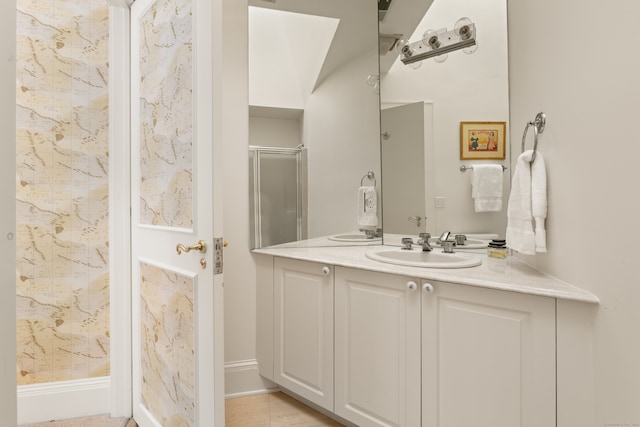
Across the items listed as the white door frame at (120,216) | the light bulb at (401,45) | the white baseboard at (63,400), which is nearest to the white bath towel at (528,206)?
the light bulb at (401,45)

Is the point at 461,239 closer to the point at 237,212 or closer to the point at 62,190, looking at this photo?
the point at 237,212

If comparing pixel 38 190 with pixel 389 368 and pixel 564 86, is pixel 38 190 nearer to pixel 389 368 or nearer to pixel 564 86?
pixel 389 368

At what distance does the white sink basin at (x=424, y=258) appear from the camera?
1.46 m

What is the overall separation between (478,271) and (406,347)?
17.5 inches

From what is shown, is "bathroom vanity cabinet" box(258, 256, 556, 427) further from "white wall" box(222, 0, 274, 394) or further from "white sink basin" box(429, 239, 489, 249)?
"white sink basin" box(429, 239, 489, 249)

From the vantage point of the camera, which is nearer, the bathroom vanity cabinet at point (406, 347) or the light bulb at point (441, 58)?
the bathroom vanity cabinet at point (406, 347)

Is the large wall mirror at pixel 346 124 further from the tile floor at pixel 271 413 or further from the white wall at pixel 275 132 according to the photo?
the tile floor at pixel 271 413

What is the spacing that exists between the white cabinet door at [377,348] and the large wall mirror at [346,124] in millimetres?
629

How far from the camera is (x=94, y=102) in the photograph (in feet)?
6.00

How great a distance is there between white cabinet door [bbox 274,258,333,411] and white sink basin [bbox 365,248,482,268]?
310mm

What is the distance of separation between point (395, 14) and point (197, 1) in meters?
Result: 1.38

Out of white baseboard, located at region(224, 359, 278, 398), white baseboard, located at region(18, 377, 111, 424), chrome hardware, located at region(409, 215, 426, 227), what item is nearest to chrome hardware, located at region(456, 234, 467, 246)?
chrome hardware, located at region(409, 215, 426, 227)

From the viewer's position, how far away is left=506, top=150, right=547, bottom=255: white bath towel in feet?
4.10

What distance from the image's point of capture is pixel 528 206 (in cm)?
128
